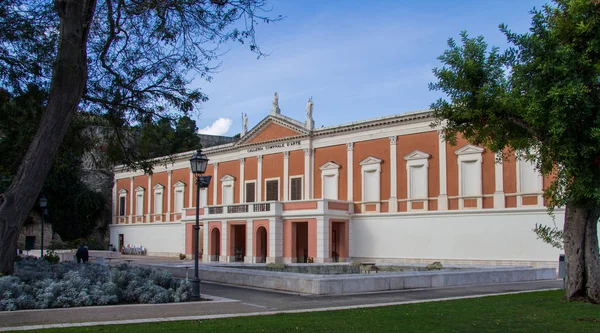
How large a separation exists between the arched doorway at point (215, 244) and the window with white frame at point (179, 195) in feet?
25.8

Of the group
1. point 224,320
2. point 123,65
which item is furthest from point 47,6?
point 224,320

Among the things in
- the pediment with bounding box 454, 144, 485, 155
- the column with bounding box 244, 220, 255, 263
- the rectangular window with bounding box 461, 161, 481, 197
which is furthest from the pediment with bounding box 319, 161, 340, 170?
the rectangular window with bounding box 461, 161, 481, 197

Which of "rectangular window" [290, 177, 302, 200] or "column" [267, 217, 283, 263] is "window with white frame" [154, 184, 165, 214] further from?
"column" [267, 217, 283, 263]

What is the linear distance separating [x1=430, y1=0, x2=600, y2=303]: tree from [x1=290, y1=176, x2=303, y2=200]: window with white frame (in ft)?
81.7

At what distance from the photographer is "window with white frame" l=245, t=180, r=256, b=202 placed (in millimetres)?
42844

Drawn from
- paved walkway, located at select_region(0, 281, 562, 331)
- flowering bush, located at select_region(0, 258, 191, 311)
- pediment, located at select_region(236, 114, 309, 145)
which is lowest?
paved walkway, located at select_region(0, 281, 562, 331)

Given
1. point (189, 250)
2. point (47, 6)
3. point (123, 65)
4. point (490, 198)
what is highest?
point (47, 6)

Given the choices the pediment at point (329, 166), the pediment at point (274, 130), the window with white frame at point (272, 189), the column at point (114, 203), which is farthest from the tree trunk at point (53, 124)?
the column at point (114, 203)

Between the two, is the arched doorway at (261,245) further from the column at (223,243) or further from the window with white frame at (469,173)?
the window with white frame at (469,173)

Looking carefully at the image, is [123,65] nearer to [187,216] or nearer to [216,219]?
[216,219]

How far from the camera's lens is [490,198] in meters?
30.5

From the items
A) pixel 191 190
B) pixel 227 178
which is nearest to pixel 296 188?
pixel 227 178

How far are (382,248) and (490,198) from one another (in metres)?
7.21

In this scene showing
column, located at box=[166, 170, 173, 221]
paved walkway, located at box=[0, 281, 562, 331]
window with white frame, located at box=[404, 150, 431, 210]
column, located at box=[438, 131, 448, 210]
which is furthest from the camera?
column, located at box=[166, 170, 173, 221]
